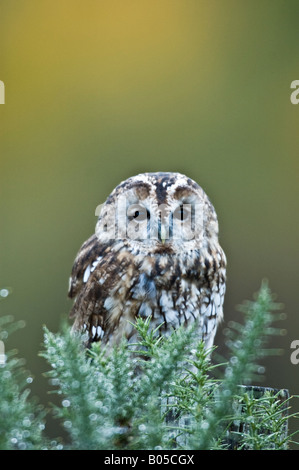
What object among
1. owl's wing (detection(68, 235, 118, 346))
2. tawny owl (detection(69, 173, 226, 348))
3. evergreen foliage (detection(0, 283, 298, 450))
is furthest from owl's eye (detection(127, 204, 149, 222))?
evergreen foliage (detection(0, 283, 298, 450))

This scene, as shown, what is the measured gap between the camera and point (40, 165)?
4.02m

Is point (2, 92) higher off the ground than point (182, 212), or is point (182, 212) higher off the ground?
point (2, 92)

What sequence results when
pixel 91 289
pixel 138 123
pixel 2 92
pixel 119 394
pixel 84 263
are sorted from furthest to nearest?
1. pixel 138 123
2. pixel 2 92
3. pixel 84 263
4. pixel 91 289
5. pixel 119 394

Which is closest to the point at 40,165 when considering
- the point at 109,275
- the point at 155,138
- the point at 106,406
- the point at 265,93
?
the point at 155,138

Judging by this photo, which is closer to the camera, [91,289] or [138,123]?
[91,289]

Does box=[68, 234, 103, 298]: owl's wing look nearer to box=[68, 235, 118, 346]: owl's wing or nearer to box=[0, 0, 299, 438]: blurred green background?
box=[68, 235, 118, 346]: owl's wing

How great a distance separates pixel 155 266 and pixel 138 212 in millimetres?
162

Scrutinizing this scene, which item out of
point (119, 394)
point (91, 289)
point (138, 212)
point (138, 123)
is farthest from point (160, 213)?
point (138, 123)

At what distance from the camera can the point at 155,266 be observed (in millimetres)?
1910

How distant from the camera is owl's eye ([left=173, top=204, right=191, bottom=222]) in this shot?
6.20ft

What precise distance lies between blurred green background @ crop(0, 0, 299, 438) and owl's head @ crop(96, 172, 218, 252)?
1774mm

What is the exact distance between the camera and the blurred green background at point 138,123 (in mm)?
3857

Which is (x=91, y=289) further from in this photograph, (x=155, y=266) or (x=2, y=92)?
(x=2, y=92)

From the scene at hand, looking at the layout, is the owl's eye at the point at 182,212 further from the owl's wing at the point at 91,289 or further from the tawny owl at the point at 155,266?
the owl's wing at the point at 91,289
